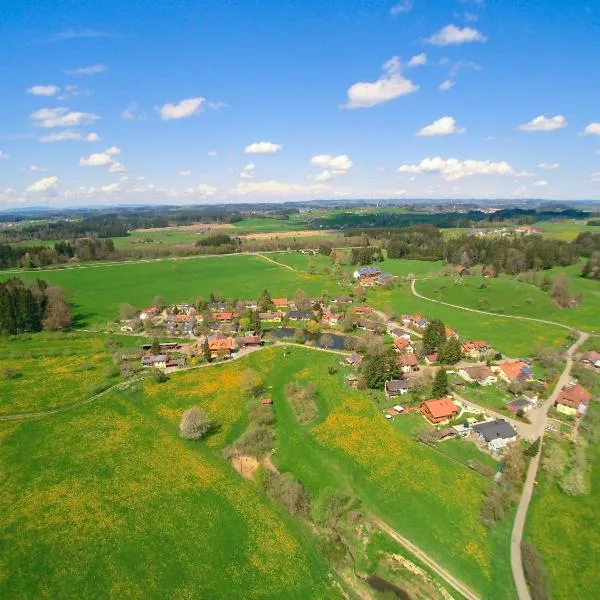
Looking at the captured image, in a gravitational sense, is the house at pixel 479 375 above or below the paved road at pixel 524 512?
above

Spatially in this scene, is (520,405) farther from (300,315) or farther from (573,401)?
(300,315)

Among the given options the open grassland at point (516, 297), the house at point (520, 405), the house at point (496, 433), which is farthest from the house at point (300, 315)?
the house at point (496, 433)

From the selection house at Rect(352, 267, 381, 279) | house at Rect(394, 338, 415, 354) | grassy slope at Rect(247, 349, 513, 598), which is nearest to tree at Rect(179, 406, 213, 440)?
grassy slope at Rect(247, 349, 513, 598)

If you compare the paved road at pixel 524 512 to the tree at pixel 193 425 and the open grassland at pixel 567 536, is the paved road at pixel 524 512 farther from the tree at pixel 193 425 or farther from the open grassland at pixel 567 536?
the tree at pixel 193 425

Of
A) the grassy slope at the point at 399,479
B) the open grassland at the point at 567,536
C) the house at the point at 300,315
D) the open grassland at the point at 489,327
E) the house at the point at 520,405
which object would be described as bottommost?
the open grassland at the point at 567,536

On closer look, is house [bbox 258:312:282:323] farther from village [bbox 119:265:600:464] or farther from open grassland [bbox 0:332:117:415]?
open grassland [bbox 0:332:117:415]

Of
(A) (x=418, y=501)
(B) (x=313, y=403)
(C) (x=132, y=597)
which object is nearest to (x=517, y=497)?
(A) (x=418, y=501)
